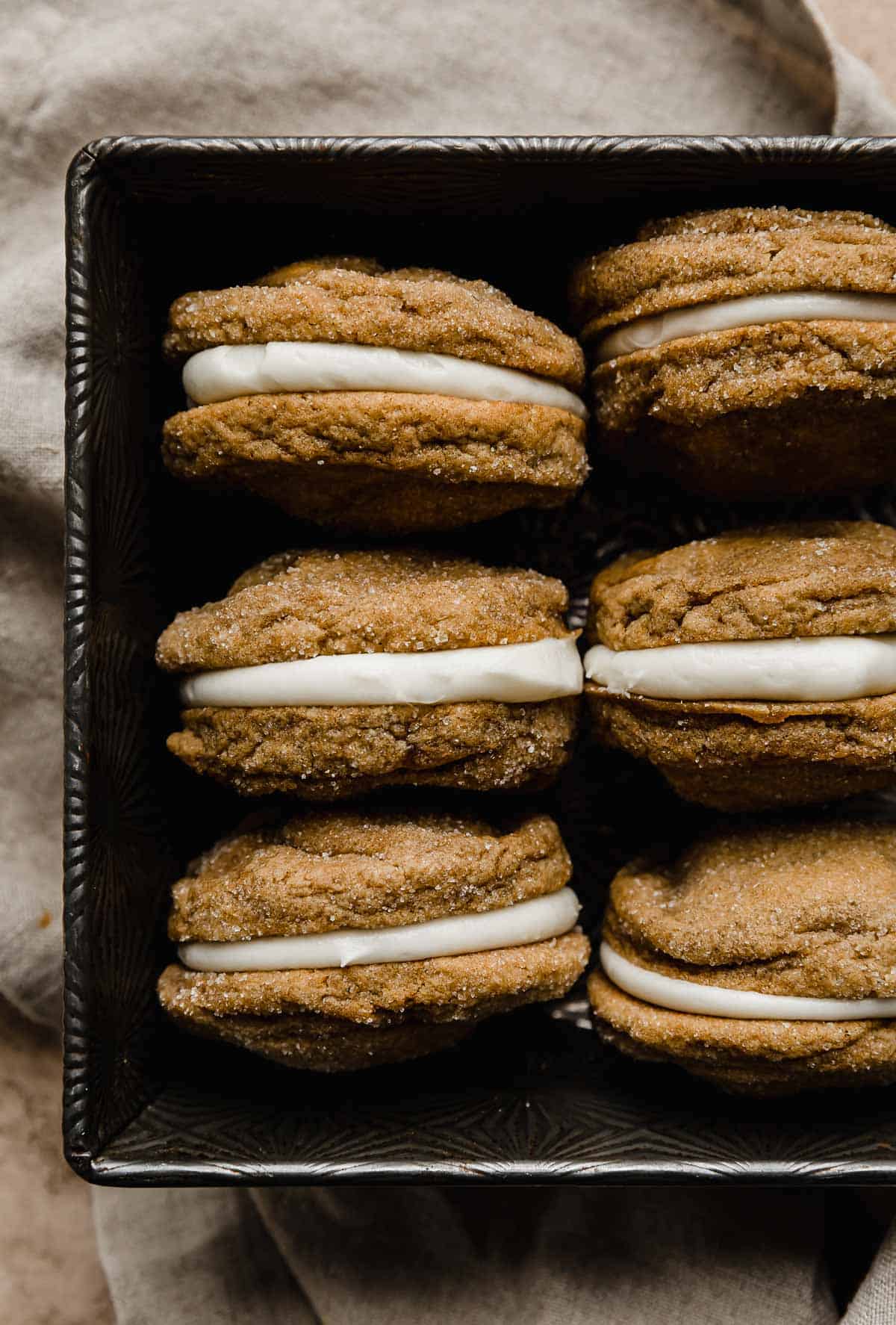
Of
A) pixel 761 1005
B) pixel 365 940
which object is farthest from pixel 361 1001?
pixel 761 1005

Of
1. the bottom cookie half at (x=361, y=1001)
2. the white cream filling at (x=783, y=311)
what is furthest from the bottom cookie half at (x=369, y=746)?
the white cream filling at (x=783, y=311)

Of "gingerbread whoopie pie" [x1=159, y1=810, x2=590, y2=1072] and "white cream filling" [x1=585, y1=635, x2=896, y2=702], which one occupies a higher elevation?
"white cream filling" [x1=585, y1=635, x2=896, y2=702]

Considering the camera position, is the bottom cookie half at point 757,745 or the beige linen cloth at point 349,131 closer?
the bottom cookie half at point 757,745

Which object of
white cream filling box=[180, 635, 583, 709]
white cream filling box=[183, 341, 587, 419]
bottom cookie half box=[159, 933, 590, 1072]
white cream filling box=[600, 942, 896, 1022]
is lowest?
bottom cookie half box=[159, 933, 590, 1072]

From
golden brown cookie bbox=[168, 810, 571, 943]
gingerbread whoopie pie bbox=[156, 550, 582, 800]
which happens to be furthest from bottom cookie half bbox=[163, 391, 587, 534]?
golden brown cookie bbox=[168, 810, 571, 943]

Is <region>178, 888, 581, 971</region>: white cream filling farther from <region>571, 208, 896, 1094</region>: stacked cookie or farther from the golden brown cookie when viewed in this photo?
<region>571, 208, 896, 1094</region>: stacked cookie

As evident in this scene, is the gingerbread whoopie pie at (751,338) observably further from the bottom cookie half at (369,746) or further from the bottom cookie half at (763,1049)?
the bottom cookie half at (763,1049)

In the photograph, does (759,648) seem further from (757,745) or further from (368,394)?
(368,394)
